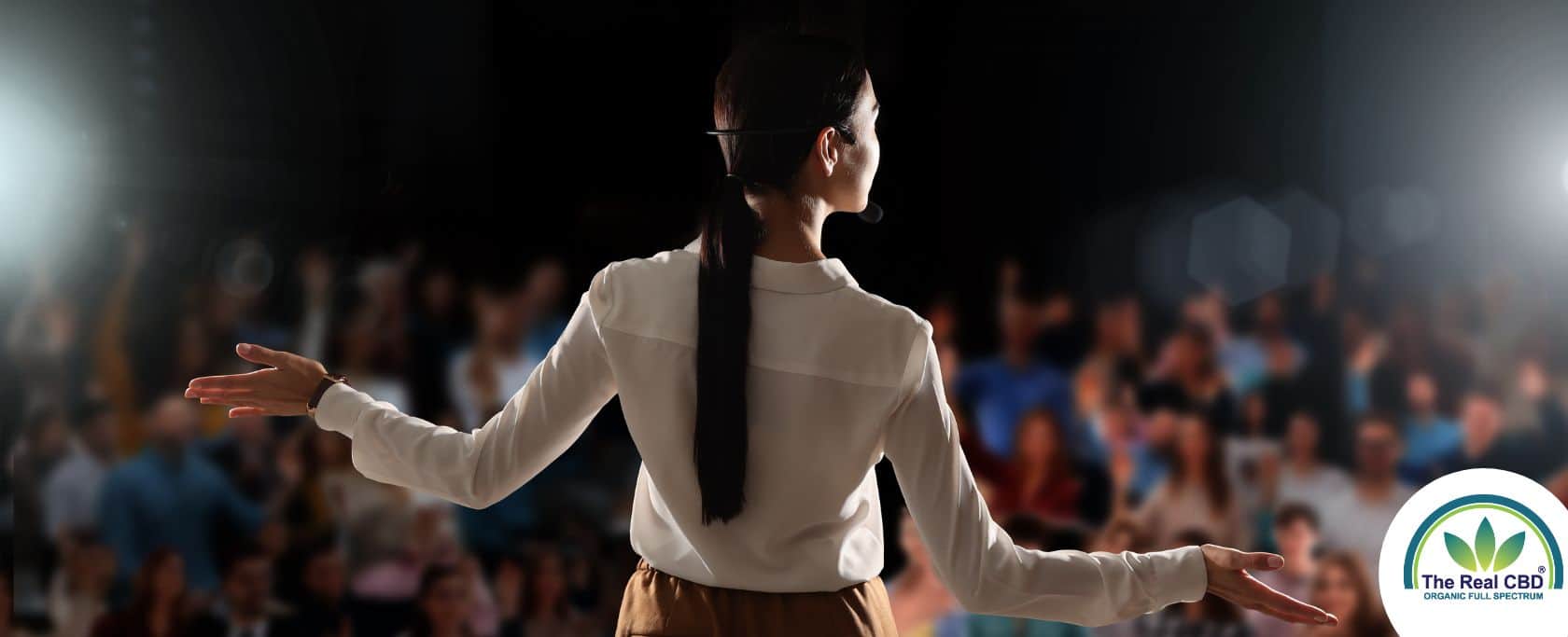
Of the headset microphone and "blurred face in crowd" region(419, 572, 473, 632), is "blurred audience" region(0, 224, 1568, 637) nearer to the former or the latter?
"blurred face in crowd" region(419, 572, 473, 632)

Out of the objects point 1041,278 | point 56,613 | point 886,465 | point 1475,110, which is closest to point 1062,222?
point 1041,278

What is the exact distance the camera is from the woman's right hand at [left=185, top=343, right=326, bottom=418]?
1.22 metres

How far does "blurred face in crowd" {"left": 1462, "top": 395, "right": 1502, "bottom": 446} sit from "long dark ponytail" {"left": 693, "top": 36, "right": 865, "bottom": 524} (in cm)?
328

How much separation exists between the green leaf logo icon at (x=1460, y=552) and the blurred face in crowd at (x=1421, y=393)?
0.67m

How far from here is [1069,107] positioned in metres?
3.77

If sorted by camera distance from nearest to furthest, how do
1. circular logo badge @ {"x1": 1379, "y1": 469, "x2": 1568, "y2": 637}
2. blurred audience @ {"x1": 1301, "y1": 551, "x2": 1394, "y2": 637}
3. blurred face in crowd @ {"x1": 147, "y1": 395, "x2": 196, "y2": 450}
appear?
circular logo badge @ {"x1": 1379, "y1": 469, "x2": 1568, "y2": 637} → blurred audience @ {"x1": 1301, "y1": 551, "x2": 1394, "y2": 637} → blurred face in crowd @ {"x1": 147, "y1": 395, "x2": 196, "y2": 450}

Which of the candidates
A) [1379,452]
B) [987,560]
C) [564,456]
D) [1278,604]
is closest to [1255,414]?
[1379,452]

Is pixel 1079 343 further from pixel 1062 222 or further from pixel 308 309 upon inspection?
pixel 308 309

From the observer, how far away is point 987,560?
42.8 inches

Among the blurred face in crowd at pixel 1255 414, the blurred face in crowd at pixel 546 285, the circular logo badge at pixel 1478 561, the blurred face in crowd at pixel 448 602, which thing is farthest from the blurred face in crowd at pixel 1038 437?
the blurred face in crowd at pixel 448 602

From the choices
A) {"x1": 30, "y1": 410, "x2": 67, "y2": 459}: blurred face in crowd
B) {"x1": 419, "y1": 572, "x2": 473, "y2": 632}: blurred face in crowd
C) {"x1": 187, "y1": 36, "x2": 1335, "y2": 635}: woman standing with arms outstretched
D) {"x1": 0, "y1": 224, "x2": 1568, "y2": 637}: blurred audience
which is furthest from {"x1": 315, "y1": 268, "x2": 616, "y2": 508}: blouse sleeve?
{"x1": 30, "y1": 410, "x2": 67, "y2": 459}: blurred face in crowd

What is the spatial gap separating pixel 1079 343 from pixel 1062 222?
36 cm

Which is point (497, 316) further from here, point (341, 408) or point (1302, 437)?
point (341, 408)

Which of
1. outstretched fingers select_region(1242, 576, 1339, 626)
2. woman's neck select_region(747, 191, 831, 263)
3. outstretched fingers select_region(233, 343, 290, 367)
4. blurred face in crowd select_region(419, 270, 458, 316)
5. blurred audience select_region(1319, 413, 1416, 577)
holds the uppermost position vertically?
woman's neck select_region(747, 191, 831, 263)
